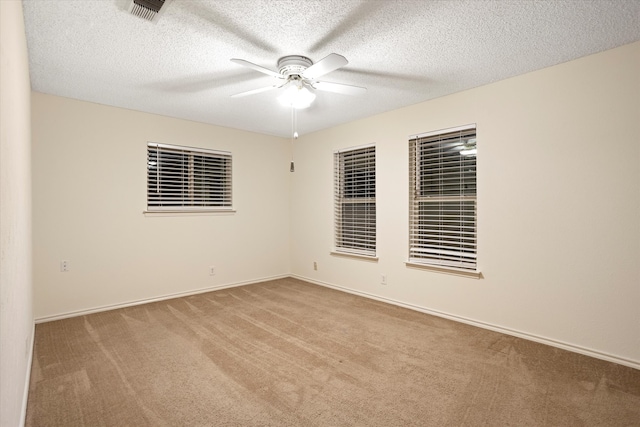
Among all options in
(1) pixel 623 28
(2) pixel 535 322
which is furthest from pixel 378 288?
(1) pixel 623 28

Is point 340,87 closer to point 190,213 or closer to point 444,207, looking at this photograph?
point 444,207

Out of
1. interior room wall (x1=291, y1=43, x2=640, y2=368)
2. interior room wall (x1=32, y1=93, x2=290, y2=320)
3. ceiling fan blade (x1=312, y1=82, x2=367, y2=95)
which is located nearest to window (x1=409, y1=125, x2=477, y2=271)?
interior room wall (x1=291, y1=43, x2=640, y2=368)

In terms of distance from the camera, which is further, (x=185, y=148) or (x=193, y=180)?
(x=193, y=180)

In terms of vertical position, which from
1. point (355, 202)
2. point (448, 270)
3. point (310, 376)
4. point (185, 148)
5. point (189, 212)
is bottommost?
point (310, 376)

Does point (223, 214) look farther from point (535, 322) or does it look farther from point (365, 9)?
point (535, 322)

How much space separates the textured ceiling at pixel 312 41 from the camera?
2.04 meters

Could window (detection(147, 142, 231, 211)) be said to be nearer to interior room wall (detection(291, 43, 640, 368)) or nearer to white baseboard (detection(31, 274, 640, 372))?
white baseboard (detection(31, 274, 640, 372))

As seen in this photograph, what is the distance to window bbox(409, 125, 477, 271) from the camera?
3486mm

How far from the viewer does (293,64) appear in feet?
8.70

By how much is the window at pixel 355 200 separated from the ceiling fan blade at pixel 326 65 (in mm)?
2129

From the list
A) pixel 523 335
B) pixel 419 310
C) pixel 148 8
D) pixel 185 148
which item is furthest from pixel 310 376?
pixel 185 148

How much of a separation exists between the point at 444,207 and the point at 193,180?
11.3ft

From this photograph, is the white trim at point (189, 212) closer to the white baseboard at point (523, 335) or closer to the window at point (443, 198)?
the white baseboard at point (523, 335)

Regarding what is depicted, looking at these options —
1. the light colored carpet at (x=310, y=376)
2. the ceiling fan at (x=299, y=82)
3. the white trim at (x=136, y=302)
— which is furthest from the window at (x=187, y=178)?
the ceiling fan at (x=299, y=82)
